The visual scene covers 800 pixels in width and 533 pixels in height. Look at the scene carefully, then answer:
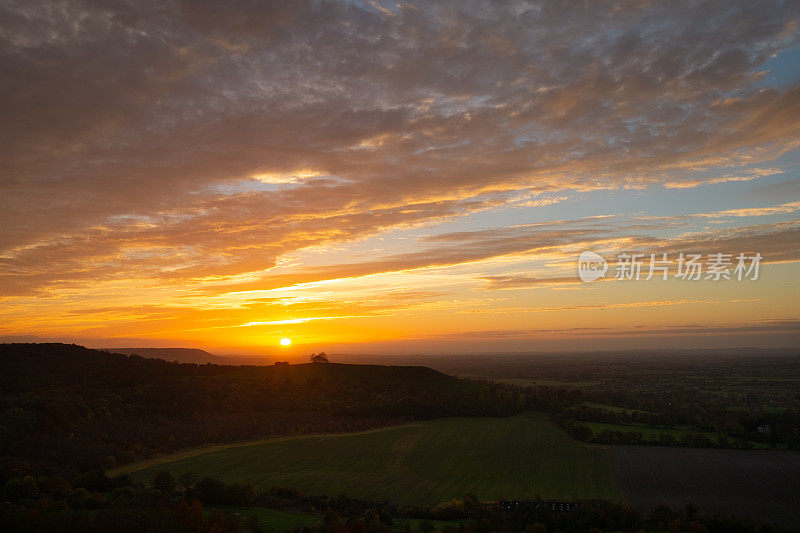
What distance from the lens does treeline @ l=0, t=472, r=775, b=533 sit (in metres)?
33.2

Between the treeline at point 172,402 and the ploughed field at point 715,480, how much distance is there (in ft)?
123

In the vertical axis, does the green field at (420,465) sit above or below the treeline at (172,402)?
below

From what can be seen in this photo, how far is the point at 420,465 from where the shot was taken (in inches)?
2452

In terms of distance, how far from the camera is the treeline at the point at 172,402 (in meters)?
69.5

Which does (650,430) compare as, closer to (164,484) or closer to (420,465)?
(420,465)

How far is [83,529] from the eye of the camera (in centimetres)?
3145

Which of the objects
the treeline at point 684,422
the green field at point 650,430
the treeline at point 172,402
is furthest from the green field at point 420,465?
the treeline at point 684,422

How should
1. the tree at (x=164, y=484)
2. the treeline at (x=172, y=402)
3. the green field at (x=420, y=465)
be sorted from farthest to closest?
the treeline at (x=172, y=402) < the green field at (x=420, y=465) < the tree at (x=164, y=484)

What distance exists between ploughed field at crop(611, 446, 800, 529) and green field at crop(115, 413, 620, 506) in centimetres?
284

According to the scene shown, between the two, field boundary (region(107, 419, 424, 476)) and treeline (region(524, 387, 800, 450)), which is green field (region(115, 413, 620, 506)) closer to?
field boundary (region(107, 419, 424, 476))

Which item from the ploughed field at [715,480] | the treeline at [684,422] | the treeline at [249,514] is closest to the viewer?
the treeline at [249,514]

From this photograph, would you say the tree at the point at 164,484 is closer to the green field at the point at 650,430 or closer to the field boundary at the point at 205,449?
the field boundary at the point at 205,449

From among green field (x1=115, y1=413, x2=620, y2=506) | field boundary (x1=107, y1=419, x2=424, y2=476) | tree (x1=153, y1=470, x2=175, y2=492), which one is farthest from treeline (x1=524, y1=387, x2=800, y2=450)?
tree (x1=153, y1=470, x2=175, y2=492)

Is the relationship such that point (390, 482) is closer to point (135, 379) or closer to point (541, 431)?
point (541, 431)
